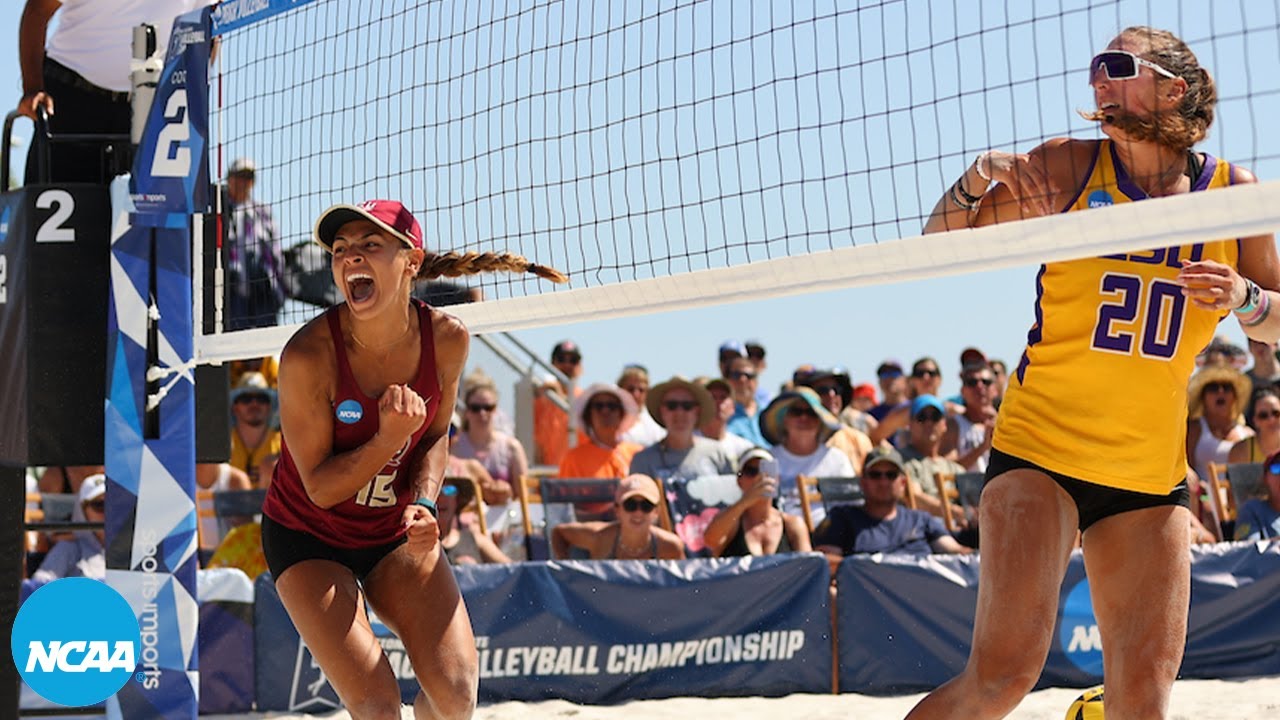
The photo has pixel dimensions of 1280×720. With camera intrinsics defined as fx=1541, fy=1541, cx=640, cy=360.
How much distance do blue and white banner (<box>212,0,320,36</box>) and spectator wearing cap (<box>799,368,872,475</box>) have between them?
4503 mm

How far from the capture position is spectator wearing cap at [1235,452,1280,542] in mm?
Answer: 8250

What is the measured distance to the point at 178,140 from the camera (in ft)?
18.1

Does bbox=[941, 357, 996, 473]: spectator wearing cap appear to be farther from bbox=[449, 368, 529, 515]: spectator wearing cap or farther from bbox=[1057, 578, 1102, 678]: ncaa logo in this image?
bbox=[449, 368, 529, 515]: spectator wearing cap

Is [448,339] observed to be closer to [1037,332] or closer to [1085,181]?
[1037,332]

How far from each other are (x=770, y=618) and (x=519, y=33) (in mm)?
3405

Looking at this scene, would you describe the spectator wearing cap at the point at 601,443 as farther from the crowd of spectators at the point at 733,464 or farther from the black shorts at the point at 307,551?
the black shorts at the point at 307,551

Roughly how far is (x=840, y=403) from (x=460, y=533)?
3.33m

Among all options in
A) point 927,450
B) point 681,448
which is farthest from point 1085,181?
point 927,450

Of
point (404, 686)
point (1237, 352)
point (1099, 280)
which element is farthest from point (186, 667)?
point (1237, 352)

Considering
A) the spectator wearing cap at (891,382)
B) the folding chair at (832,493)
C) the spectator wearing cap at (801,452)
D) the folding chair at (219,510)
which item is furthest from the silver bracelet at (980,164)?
the spectator wearing cap at (891,382)

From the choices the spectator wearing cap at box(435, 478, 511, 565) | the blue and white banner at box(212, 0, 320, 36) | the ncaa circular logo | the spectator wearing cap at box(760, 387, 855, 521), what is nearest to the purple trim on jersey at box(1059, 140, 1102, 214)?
the blue and white banner at box(212, 0, 320, 36)

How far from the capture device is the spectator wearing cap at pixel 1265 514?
8.25 meters

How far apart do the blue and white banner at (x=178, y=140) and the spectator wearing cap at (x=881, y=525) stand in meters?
3.83

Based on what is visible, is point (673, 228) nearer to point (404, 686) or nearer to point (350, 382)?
point (350, 382)
